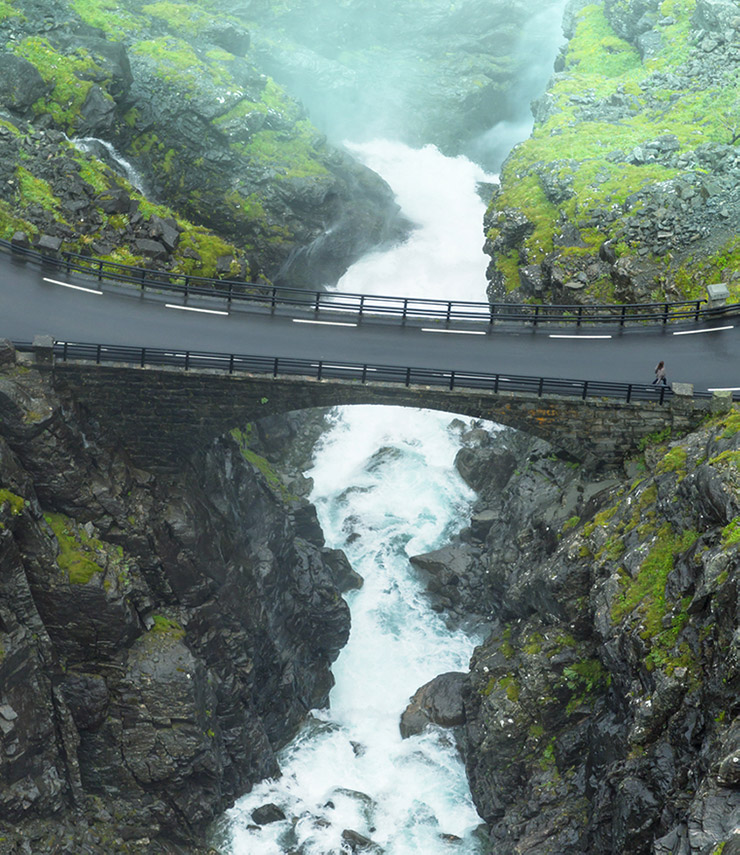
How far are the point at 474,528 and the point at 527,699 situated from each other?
1601 centimetres

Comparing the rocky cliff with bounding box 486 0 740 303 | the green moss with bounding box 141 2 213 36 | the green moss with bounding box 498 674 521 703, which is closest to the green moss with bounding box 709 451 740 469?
the green moss with bounding box 498 674 521 703

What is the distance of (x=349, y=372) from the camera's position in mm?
41531

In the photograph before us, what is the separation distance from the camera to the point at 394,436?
6312cm

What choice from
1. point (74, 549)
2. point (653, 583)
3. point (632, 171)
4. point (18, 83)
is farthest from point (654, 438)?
point (18, 83)

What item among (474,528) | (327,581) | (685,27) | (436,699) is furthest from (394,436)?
(685,27)

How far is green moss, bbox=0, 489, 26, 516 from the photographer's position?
3747 cm

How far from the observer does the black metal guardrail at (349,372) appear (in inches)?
1598

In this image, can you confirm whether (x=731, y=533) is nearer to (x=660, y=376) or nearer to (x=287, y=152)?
(x=660, y=376)

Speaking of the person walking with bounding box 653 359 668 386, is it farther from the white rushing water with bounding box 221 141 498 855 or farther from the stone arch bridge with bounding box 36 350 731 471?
the white rushing water with bounding box 221 141 498 855

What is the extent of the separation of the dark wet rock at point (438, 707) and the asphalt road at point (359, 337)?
52.1 feet

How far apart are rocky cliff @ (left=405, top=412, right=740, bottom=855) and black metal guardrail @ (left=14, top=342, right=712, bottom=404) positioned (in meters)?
2.89

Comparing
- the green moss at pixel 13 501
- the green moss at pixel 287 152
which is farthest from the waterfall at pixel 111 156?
the green moss at pixel 13 501

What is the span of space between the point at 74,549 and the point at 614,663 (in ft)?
72.3

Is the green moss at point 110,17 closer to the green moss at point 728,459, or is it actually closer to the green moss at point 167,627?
the green moss at point 167,627
